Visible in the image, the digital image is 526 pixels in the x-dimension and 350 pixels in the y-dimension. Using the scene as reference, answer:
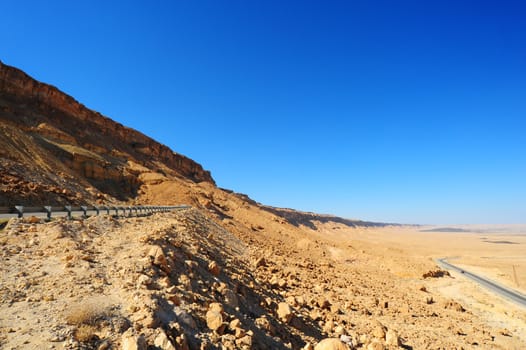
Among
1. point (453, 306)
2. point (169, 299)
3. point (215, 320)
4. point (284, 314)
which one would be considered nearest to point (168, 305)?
point (169, 299)

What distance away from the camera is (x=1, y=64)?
4072 centimetres

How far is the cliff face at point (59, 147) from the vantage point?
24188 millimetres

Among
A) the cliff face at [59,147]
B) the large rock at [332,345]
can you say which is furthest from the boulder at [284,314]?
the cliff face at [59,147]

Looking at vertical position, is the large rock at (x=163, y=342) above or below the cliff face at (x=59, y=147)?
below

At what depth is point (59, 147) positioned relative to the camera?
114ft

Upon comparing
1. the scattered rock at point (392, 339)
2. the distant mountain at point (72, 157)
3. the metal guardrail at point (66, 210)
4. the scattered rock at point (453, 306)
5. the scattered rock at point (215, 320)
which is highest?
the distant mountain at point (72, 157)

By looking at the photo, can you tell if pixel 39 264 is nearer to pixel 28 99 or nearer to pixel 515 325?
pixel 515 325

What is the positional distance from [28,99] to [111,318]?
5126cm

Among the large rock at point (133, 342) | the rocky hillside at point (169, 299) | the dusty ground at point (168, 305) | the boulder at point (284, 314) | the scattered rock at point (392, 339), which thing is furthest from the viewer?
the scattered rock at point (392, 339)

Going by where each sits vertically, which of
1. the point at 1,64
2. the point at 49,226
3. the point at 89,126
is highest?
the point at 1,64

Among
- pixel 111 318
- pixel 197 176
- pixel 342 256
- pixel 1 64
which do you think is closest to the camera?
pixel 111 318

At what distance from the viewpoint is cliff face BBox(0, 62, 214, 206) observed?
24188 mm

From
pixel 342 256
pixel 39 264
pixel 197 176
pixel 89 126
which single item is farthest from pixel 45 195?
pixel 197 176

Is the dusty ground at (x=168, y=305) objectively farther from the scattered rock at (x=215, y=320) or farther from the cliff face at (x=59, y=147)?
the cliff face at (x=59, y=147)
